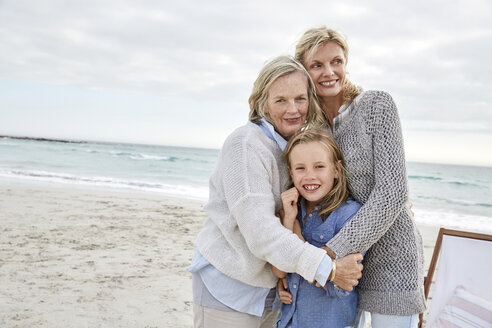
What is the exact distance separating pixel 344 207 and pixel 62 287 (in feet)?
13.0

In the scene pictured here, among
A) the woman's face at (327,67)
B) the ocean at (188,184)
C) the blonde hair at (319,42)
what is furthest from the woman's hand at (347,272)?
the ocean at (188,184)

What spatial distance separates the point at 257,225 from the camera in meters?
1.93

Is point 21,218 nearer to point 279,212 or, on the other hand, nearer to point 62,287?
point 62,287

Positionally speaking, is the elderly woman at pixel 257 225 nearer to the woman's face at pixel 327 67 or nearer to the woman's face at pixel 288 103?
the woman's face at pixel 288 103

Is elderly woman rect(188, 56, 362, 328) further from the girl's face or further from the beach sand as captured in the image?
the beach sand

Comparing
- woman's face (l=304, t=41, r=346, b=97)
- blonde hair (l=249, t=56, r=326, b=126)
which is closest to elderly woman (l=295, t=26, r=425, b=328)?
blonde hair (l=249, t=56, r=326, b=126)

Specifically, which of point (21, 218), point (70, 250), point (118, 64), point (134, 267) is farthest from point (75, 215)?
point (118, 64)

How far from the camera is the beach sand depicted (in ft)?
14.1

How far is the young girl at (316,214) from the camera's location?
2090 mm

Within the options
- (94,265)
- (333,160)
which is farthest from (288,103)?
(94,265)

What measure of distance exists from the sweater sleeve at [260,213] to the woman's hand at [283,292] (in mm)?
260

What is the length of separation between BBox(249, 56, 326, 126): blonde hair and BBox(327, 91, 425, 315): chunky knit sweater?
11.8 inches

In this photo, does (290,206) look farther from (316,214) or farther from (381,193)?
(381,193)

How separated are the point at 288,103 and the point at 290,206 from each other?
22.7 inches
